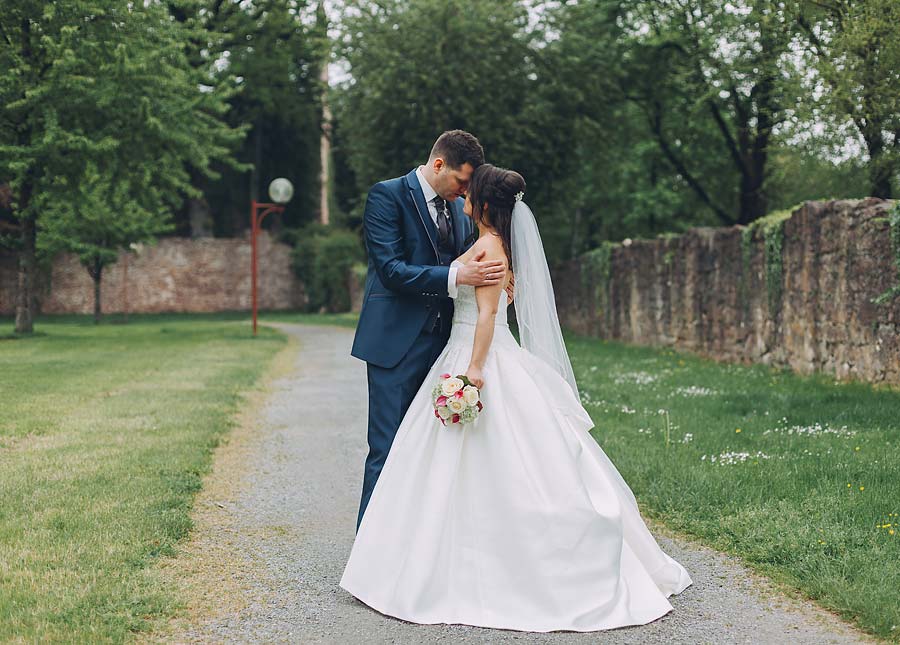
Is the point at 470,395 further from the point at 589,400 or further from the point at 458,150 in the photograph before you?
the point at 589,400

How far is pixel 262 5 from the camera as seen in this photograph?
1612 inches

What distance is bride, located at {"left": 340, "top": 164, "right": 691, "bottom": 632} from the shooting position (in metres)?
4.17

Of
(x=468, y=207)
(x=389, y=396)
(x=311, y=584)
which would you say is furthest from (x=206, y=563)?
(x=468, y=207)

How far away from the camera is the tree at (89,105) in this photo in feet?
63.7

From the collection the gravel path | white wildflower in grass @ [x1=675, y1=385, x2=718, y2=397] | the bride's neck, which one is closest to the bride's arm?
the bride's neck

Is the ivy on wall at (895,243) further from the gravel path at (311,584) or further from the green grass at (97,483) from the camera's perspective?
the green grass at (97,483)

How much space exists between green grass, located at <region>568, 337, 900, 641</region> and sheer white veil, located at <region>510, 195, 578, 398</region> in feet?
4.52

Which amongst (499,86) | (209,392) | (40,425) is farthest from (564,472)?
(499,86)

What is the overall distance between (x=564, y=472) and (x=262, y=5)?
40.1 m

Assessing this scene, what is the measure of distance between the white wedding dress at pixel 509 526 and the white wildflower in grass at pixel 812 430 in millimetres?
3984

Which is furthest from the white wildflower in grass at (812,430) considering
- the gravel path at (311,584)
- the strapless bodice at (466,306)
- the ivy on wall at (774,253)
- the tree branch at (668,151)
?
the tree branch at (668,151)

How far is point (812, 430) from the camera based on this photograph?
324 inches

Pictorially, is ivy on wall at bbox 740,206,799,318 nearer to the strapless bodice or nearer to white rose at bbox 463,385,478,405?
the strapless bodice

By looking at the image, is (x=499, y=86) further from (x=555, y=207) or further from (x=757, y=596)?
(x=757, y=596)
